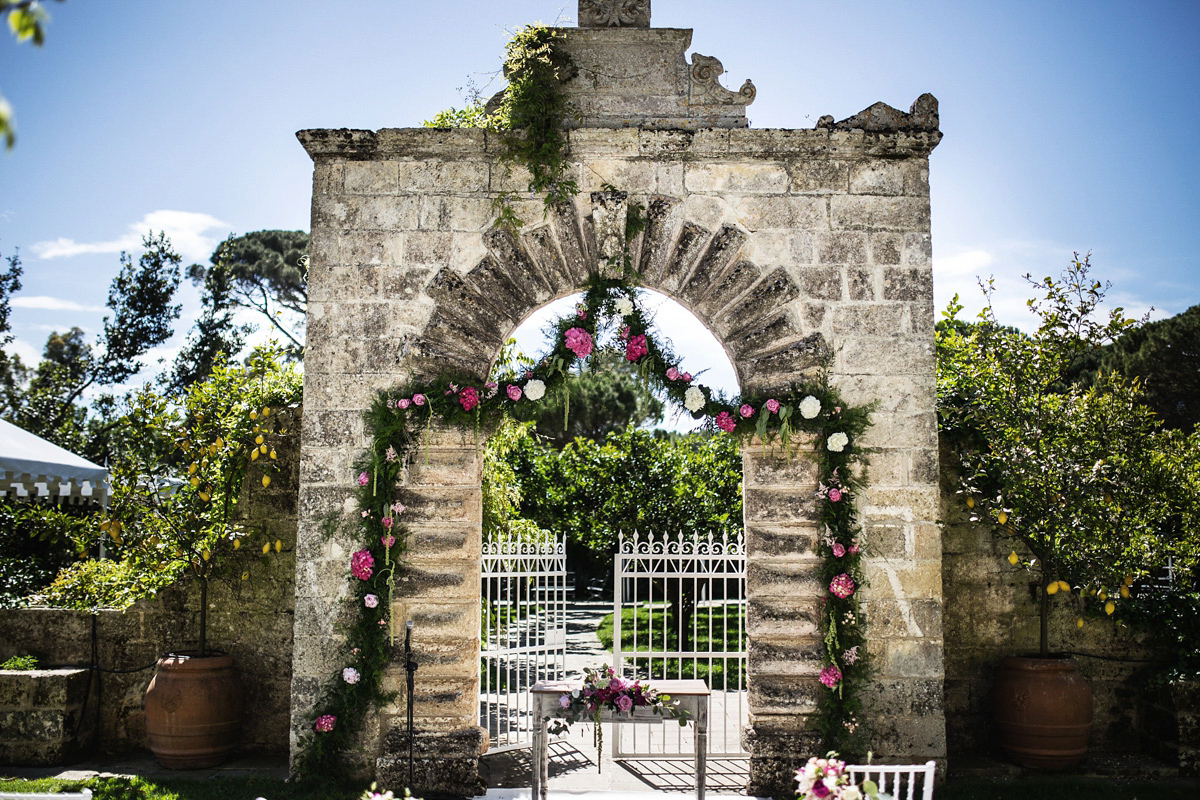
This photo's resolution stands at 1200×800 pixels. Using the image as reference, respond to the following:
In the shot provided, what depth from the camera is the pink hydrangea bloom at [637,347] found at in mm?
5277

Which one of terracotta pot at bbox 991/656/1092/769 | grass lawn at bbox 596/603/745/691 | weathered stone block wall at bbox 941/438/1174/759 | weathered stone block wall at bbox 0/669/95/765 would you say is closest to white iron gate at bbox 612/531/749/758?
grass lawn at bbox 596/603/745/691

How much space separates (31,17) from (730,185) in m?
4.50

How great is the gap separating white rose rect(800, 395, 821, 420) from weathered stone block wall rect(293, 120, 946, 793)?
0.28m

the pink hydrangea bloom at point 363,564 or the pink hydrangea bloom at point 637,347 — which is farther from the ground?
the pink hydrangea bloom at point 637,347

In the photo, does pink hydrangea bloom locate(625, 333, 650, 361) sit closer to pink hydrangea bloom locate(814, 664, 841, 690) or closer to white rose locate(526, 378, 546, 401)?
white rose locate(526, 378, 546, 401)

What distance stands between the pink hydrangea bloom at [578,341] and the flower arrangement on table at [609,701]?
193 centimetres

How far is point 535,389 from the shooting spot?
5.16m

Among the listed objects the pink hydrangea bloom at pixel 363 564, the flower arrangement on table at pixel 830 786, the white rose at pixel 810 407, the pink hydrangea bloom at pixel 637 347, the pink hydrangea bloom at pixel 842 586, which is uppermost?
the pink hydrangea bloom at pixel 637 347

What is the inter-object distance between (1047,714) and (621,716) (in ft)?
9.18

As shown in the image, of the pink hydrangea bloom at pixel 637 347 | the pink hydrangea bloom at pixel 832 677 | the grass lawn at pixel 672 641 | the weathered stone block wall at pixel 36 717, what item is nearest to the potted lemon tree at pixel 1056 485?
the pink hydrangea bloom at pixel 832 677

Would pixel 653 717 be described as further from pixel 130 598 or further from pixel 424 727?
pixel 130 598

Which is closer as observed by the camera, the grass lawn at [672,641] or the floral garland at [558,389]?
the floral garland at [558,389]

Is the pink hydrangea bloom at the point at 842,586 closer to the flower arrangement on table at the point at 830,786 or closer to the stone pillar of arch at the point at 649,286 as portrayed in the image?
the stone pillar of arch at the point at 649,286

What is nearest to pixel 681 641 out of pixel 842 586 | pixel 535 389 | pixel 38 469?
pixel 842 586
